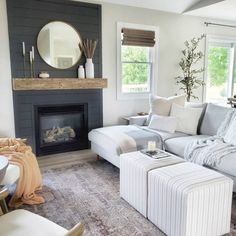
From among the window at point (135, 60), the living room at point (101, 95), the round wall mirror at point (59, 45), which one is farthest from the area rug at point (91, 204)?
the window at point (135, 60)

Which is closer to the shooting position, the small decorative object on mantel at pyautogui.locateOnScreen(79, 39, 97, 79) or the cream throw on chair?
the cream throw on chair

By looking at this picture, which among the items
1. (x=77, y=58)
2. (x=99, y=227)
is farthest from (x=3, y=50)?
(x=99, y=227)

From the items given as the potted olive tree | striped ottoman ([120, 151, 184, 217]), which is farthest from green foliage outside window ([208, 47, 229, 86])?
striped ottoman ([120, 151, 184, 217])

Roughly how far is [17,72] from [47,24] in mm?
834

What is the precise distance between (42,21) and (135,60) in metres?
1.75

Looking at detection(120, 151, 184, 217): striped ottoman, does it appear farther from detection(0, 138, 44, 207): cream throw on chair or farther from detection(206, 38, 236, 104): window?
detection(206, 38, 236, 104): window

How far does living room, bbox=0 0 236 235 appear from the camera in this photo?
2.42 meters

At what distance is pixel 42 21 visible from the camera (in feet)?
11.8

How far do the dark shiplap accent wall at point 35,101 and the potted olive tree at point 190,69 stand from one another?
179 centimetres

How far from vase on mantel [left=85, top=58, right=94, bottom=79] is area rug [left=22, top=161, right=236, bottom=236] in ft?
4.89

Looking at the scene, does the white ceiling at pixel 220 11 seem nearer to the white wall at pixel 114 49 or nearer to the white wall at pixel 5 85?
the white wall at pixel 114 49

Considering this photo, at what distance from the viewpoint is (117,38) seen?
4.23 metres

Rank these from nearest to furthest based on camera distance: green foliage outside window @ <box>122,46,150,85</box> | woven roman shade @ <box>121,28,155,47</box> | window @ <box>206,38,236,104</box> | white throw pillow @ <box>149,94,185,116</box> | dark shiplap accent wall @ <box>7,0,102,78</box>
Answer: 1. dark shiplap accent wall @ <box>7,0,102,78</box>
2. white throw pillow @ <box>149,94,185,116</box>
3. woven roman shade @ <box>121,28,155,47</box>
4. green foliage outside window @ <box>122,46,150,85</box>
5. window @ <box>206,38,236,104</box>

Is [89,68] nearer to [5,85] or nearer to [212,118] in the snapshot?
[5,85]
